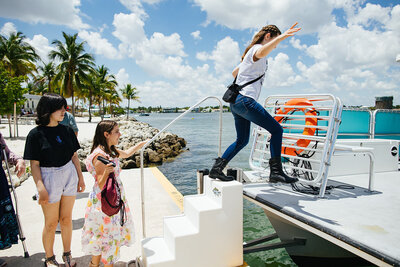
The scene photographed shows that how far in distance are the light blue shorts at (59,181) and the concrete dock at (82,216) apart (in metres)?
0.96

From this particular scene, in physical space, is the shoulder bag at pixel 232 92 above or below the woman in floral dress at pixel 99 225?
above

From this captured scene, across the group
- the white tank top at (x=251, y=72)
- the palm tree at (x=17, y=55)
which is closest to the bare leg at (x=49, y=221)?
the white tank top at (x=251, y=72)

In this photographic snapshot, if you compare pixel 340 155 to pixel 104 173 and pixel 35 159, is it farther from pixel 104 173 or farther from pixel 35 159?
pixel 35 159

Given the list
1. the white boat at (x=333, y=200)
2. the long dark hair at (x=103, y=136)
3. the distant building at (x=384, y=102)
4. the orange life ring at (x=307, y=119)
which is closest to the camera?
the white boat at (x=333, y=200)

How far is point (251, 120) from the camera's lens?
2842 mm

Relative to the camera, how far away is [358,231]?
218cm

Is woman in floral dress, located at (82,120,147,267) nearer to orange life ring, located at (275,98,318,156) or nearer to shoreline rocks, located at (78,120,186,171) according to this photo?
orange life ring, located at (275,98,318,156)

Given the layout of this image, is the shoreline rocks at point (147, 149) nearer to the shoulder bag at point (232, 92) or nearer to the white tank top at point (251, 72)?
the shoulder bag at point (232, 92)

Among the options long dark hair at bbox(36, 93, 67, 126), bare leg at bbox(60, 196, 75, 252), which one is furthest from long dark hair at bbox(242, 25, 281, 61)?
bare leg at bbox(60, 196, 75, 252)

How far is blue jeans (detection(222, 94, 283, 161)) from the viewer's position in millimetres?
2736

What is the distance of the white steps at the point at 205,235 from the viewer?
2.33 m

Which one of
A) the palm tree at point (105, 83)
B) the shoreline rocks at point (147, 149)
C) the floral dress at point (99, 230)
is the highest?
the palm tree at point (105, 83)

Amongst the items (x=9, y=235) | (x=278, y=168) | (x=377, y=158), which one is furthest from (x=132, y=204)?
(x=377, y=158)

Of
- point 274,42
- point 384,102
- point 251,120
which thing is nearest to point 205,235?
point 251,120
